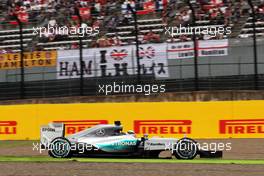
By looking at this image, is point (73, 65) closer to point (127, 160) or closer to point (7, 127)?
point (7, 127)

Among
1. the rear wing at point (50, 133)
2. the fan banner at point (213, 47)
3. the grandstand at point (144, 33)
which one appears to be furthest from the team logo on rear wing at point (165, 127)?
the rear wing at point (50, 133)

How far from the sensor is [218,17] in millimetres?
22438

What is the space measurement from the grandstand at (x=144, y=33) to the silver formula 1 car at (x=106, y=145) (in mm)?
6953

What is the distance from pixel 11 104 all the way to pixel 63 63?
9.57 feet

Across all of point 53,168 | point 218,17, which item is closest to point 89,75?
point 218,17

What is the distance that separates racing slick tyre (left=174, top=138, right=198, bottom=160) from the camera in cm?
1359

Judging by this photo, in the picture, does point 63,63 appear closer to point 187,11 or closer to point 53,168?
point 187,11

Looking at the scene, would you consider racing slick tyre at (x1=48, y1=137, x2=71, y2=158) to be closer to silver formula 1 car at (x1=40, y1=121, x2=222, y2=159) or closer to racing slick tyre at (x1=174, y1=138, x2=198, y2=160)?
silver formula 1 car at (x1=40, y1=121, x2=222, y2=159)

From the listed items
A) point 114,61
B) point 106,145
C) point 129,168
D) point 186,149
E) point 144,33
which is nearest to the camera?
point 129,168

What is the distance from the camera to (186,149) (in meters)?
13.7
